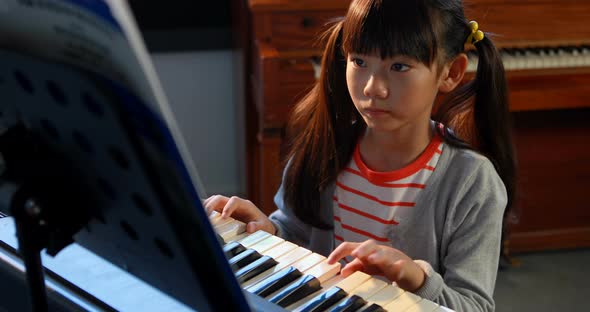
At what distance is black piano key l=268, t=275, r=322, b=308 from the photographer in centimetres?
102

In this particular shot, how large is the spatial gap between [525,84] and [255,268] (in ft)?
5.14

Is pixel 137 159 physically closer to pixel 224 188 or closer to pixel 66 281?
pixel 66 281

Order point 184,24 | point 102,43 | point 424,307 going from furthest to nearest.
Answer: point 184,24 < point 424,307 < point 102,43

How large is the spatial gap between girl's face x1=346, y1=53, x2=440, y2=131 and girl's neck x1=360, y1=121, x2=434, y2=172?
Answer: 3.1 inches

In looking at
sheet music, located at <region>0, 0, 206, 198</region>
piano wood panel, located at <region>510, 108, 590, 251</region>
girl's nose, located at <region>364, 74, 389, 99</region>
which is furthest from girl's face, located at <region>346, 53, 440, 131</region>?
piano wood panel, located at <region>510, 108, 590, 251</region>

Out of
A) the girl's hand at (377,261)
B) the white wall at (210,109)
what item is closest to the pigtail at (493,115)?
the girl's hand at (377,261)

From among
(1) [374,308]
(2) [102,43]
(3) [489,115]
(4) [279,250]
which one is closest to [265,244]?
(4) [279,250]

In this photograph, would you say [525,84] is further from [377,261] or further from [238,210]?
[377,261]

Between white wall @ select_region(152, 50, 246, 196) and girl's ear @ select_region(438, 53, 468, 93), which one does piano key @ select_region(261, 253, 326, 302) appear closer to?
girl's ear @ select_region(438, 53, 468, 93)

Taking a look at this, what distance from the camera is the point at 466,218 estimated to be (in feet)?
4.15

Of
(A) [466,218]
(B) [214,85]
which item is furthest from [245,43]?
(A) [466,218]

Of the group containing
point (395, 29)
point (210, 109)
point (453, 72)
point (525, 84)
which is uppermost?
point (395, 29)

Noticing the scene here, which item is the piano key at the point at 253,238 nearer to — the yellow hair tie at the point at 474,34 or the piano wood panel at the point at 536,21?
the yellow hair tie at the point at 474,34

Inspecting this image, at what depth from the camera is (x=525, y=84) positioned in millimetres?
2426
